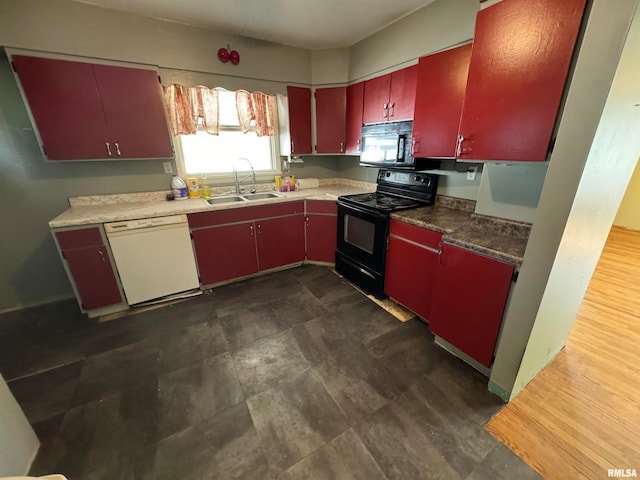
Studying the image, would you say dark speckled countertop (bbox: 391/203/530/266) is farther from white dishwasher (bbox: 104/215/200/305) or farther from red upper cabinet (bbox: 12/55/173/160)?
red upper cabinet (bbox: 12/55/173/160)

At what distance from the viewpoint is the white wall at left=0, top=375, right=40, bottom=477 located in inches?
42.5

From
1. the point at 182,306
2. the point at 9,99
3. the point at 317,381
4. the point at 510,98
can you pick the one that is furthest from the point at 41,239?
the point at 510,98

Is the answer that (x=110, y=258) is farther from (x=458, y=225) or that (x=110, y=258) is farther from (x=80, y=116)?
(x=458, y=225)

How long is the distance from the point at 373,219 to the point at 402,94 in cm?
119

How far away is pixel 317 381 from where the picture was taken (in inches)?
65.3

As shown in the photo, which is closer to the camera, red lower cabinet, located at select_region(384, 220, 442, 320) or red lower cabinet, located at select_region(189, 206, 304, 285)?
red lower cabinet, located at select_region(384, 220, 442, 320)

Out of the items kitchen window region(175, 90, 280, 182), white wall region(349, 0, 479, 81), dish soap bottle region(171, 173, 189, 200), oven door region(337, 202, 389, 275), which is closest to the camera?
white wall region(349, 0, 479, 81)

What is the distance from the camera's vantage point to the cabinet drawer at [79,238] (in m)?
2.01

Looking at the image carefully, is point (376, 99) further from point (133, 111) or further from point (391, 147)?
point (133, 111)

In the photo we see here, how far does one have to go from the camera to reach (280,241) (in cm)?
299

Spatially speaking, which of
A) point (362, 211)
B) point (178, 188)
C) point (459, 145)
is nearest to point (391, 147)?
point (362, 211)
